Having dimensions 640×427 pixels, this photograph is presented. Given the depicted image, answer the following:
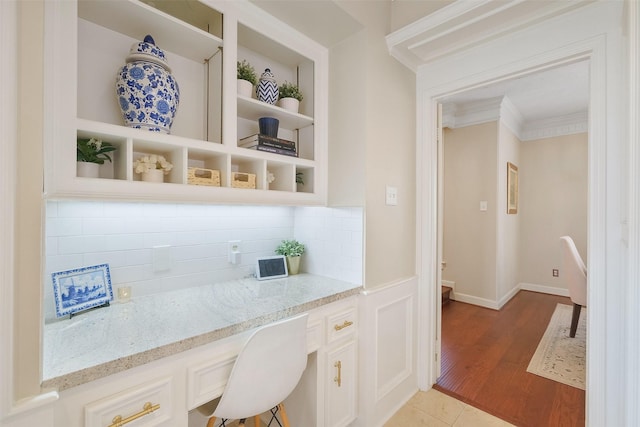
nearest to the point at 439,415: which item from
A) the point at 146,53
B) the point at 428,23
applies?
the point at 428,23

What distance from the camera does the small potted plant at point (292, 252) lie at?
196cm

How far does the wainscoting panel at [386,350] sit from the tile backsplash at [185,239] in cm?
26

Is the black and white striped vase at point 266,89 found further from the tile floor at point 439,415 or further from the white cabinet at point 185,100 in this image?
the tile floor at point 439,415

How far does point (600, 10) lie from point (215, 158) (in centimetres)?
204

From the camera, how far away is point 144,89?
3.85 feet

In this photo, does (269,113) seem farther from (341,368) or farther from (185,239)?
(341,368)

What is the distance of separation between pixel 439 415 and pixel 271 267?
4.77ft

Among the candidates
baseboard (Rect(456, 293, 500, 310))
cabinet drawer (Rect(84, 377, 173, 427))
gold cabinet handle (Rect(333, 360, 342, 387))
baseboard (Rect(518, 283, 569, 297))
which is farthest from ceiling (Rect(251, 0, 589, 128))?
baseboard (Rect(518, 283, 569, 297))

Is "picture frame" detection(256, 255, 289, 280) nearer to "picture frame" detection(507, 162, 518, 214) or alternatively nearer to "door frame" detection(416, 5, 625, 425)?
"door frame" detection(416, 5, 625, 425)

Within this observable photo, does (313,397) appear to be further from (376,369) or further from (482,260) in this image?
(482,260)

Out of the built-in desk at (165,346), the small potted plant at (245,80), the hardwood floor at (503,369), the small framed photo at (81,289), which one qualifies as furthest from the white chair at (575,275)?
the small framed photo at (81,289)

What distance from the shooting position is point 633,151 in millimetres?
872

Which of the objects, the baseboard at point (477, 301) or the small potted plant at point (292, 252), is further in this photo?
the baseboard at point (477, 301)

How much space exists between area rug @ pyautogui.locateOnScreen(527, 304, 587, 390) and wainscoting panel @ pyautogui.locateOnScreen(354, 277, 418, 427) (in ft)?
3.94
